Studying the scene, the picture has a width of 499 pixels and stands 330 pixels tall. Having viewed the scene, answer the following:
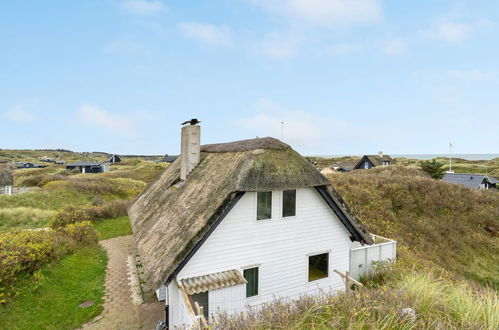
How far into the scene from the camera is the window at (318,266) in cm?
1137

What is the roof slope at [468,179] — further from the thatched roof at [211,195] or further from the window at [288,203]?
the window at [288,203]

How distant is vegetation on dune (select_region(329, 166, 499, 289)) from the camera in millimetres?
19062

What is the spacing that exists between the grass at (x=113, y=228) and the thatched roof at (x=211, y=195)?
442 inches

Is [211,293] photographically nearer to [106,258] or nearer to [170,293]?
[170,293]

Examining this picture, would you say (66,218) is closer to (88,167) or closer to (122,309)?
(122,309)

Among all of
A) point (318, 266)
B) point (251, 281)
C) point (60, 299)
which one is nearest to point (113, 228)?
point (60, 299)

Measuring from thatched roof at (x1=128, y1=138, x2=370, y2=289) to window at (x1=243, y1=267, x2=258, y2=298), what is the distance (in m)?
2.38

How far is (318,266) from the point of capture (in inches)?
456

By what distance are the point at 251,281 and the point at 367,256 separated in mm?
6690

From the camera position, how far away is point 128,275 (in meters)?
14.3

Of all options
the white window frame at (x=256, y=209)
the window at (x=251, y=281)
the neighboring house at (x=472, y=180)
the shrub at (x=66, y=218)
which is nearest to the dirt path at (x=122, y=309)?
the window at (x=251, y=281)

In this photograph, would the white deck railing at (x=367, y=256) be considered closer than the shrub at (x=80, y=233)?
Yes

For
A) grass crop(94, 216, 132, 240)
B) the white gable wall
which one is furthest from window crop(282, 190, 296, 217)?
grass crop(94, 216, 132, 240)

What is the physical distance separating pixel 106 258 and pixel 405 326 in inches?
648
